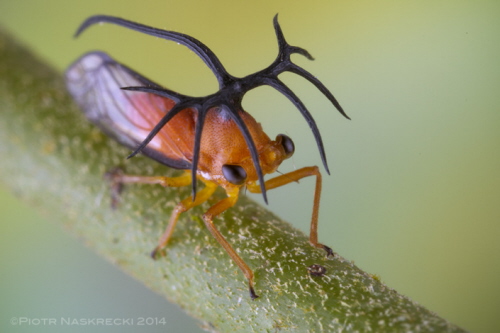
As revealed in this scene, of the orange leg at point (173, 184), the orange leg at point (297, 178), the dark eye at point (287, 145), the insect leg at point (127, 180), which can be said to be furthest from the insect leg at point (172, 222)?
the dark eye at point (287, 145)

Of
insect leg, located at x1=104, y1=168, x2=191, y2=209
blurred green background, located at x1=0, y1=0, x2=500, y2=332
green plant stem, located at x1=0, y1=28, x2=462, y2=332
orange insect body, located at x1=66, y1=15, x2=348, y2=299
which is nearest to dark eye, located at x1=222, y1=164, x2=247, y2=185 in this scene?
orange insect body, located at x1=66, y1=15, x2=348, y2=299

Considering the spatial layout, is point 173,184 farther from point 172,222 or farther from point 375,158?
point 375,158

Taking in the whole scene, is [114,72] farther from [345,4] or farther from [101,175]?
[345,4]

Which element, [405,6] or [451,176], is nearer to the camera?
[451,176]

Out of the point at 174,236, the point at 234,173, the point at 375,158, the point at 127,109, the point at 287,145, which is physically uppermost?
the point at 375,158

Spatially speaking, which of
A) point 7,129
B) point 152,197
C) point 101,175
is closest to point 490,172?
point 152,197

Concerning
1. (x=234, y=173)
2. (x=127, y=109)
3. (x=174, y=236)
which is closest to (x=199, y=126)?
(x=234, y=173)
